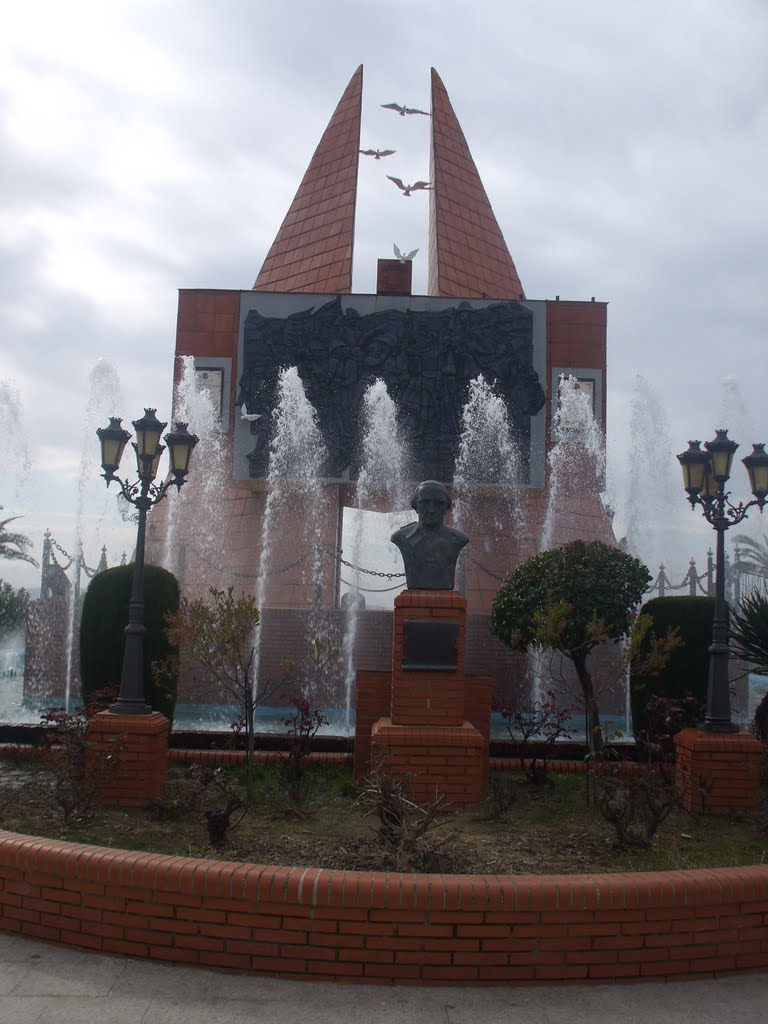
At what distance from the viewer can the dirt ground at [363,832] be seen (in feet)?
14.9

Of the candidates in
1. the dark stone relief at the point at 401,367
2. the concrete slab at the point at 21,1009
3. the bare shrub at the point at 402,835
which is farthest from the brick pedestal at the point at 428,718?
the dark stone relief at the point at 401,367

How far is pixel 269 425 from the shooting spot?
18109 millimetres

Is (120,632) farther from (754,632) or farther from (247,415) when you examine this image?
(247,415)

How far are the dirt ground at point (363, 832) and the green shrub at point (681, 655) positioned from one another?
66.5 inches

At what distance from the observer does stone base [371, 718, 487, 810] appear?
5.67m

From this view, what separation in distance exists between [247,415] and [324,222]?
5.66 metres

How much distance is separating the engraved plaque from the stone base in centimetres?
46

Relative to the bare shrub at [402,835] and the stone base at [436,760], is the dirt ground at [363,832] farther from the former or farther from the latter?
the stone base at [436,760]

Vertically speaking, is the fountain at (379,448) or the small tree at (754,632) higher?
the fountain at (379,448)

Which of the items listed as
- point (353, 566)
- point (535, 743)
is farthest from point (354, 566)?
point (535, 743)

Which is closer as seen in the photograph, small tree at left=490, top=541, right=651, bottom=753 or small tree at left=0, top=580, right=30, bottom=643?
small tree at left=490, top=541, right=651, bottom=753

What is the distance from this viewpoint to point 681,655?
302 inches

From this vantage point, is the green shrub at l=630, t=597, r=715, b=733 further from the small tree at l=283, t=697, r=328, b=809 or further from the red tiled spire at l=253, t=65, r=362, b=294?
the red tiled spire at l=253, t=65, r=362, b=294

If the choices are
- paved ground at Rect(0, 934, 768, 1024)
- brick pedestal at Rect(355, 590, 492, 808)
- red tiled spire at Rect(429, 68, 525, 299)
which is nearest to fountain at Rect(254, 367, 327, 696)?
red tiled spire at Rect(429, 68, 525, 299)
